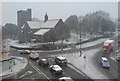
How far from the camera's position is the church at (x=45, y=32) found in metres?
71.0

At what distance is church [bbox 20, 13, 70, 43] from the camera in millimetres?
71000

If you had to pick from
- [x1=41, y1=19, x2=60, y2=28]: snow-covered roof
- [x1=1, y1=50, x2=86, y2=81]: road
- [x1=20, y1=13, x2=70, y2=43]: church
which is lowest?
[x1=1, y1=50, x2=86, y2=81]: road

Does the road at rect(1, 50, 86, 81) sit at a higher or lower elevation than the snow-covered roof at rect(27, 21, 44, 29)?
lower

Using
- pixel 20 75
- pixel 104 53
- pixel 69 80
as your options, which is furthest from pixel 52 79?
pixel 104 53

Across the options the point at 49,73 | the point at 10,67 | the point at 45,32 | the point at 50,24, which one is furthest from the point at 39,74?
the point at 50,24

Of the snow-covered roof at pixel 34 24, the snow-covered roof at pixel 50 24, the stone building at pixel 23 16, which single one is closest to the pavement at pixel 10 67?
the snow-covered roof at pixel 50 24

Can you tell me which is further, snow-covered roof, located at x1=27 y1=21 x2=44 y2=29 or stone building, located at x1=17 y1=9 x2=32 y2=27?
stone building, located at x1=17 y1=9 x2=32 y2=27

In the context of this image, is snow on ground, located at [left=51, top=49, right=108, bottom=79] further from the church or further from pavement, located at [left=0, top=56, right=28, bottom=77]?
the church

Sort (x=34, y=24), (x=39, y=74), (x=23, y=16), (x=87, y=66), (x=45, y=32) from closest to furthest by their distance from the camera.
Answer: (x=39, y=74), (x=87, y=66), (x=45, y=32), (x=34, y=24), (x=23, y=16)

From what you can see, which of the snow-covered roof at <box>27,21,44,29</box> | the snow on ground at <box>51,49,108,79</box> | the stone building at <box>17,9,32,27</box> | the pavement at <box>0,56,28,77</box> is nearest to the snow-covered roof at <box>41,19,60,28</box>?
the snow-covered roof at <box>27,21,44,29</box>

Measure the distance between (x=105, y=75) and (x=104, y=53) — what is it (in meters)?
15.8

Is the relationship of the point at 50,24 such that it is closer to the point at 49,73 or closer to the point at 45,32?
the point at 45,32

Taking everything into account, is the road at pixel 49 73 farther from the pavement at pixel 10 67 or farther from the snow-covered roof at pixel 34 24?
the snow-covered roof at pixel 34 24

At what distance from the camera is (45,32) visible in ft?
235
